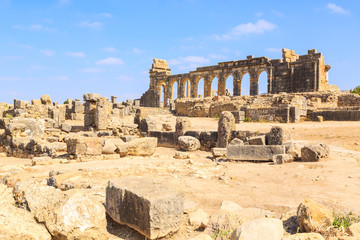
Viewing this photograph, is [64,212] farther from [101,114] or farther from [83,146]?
[101,114]

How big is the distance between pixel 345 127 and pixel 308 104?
23.2 ft

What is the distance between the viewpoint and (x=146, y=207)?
3211 mm

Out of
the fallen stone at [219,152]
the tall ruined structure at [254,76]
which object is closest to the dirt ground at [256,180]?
the fallen stone at [219,152]

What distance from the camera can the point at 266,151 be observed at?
801 cm

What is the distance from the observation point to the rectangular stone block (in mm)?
8555

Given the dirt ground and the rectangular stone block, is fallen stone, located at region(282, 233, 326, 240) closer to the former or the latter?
the dirt ground

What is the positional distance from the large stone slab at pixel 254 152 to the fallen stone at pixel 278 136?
771 millimetres

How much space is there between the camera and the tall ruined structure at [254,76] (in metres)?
25.5

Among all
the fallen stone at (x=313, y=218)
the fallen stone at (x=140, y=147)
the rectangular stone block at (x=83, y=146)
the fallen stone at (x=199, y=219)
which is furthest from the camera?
the fallen stone at (x=140, y=147)

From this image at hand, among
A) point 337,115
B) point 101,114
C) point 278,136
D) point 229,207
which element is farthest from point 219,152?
point 337,115

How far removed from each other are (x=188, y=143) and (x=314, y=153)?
16.3 ft

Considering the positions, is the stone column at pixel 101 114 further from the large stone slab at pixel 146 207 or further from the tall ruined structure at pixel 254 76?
the tall ruined structure at pixel 254 76

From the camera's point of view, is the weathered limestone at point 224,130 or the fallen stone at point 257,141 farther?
the weathered limestone at point 224,130

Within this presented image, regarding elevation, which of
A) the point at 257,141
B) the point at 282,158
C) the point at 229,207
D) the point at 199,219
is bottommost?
the point at 199,219
